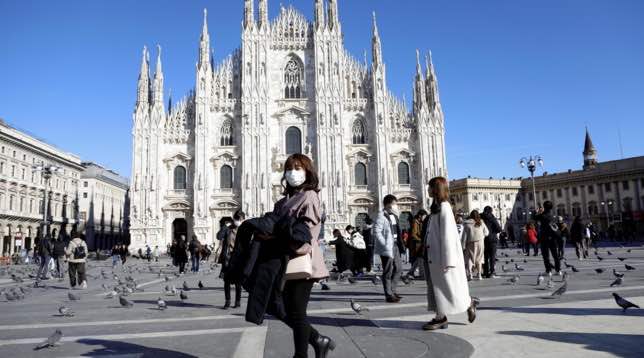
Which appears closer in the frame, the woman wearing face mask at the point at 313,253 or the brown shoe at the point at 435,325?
the woman wearing face mask at the point at 313,253

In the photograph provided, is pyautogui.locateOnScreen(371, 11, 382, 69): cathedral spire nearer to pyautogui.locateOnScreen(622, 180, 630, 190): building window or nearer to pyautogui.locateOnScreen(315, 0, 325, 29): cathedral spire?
pyautogui.locateOnScreen(315, 0, 325, 29): cathedral spire

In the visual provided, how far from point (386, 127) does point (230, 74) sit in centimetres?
1416

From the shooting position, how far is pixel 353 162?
3981 cm

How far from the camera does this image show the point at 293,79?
133ft

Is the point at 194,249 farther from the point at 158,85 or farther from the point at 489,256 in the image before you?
the point at 158,85

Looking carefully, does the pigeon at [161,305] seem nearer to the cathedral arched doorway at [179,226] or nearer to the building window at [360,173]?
the cathedral arched doorway at [179,226]

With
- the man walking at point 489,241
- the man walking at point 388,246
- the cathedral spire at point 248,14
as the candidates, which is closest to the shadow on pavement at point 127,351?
the man walking at point 388,246

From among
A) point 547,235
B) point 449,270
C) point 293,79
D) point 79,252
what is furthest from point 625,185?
point 449,270

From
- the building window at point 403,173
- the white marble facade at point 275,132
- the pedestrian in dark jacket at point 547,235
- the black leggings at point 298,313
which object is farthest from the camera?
the building window at point 403,173

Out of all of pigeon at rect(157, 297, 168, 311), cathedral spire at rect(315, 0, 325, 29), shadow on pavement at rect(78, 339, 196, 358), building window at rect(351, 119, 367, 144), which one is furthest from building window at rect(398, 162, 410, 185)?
shadow on pavement at rect(78, 339, 196, 358)

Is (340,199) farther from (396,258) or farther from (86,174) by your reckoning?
(86,174)

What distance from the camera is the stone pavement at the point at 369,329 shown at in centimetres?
421

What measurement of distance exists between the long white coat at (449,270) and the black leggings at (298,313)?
2.04 m

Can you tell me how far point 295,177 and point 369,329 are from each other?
235 cm
